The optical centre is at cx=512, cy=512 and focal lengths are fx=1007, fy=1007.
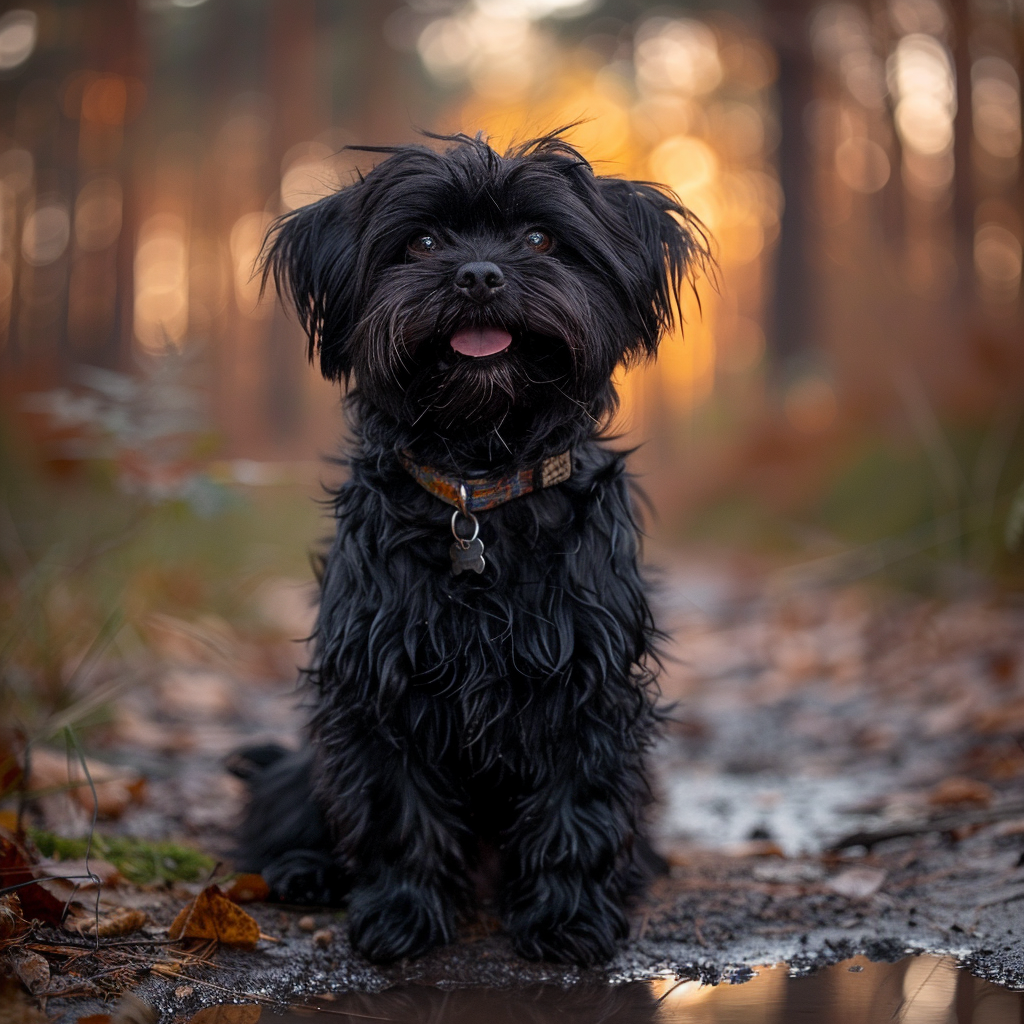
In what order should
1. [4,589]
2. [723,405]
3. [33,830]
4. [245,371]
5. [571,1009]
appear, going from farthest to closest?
[245,371], [723,405], [4,589], [33,830], [571,1009]

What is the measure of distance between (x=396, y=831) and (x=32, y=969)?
2.45 ft

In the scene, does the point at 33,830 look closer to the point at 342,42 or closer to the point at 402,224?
the point at 402,224

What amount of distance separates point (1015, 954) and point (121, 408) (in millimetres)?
3382

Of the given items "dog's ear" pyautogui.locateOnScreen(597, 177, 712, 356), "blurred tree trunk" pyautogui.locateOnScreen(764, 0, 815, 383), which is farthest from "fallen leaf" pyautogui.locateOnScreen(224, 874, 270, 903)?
"blurred tree trunk" pyautogui.locateOnScreen(764, 0, 815, 383)

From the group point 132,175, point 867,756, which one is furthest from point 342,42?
point 867,756

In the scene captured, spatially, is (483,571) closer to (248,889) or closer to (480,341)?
(480,341)

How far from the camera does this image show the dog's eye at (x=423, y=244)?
226 centimetres

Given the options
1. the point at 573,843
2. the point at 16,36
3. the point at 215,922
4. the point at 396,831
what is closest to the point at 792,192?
the point at 16,36

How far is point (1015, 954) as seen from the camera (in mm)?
1962

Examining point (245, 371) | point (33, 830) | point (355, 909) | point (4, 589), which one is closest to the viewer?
point (355, 909)

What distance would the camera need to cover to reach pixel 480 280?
2.06 m

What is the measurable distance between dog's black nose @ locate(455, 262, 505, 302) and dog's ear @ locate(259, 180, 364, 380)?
37 centimetres

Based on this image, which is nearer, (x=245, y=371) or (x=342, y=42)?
(x=342, y=42)

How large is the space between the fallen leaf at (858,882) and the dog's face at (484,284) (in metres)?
1.29
